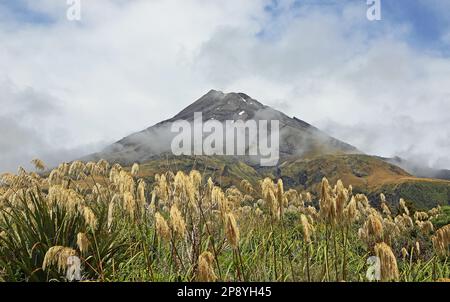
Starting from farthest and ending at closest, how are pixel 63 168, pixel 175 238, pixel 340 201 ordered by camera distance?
pixel 63 168, pixel 175 238, pixel 340 201

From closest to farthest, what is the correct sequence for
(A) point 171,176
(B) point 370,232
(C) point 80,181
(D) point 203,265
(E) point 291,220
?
(D) point 203,265, (B) point 370,232, (A) point 171,176, (C) point 80,181, (E) point 291,220

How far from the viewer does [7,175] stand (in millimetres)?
7664

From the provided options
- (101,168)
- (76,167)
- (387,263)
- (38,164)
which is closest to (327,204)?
(387,263)

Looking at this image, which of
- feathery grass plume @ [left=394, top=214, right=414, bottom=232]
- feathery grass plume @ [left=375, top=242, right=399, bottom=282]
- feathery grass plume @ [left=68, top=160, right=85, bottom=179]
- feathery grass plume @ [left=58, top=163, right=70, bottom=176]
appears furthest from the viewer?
feathery grass plume @ [left=394, top=214, right=414, bottom=232]

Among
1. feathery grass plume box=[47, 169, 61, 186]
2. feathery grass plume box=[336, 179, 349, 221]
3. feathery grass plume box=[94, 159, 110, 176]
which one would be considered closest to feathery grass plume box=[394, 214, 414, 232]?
feathery grass plume box=[336, 179, 349, 221]

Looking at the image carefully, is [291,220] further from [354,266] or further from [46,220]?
[46,220]

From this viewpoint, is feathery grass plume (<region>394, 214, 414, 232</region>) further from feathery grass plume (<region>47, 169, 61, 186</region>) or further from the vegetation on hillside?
feathery grass plume (<region>47, 169, 61, 186</region>)

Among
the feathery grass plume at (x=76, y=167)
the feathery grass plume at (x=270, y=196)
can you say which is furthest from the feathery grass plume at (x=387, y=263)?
the feathery grass plume at (x=76, y=167)

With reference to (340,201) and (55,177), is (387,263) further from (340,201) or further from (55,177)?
(55,177)

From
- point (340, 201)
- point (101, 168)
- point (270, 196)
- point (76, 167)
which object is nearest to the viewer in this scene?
point (340, 201)

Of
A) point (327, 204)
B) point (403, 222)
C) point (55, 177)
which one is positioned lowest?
point (403, 222)

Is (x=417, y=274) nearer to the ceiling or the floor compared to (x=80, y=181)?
nearer to the floor
